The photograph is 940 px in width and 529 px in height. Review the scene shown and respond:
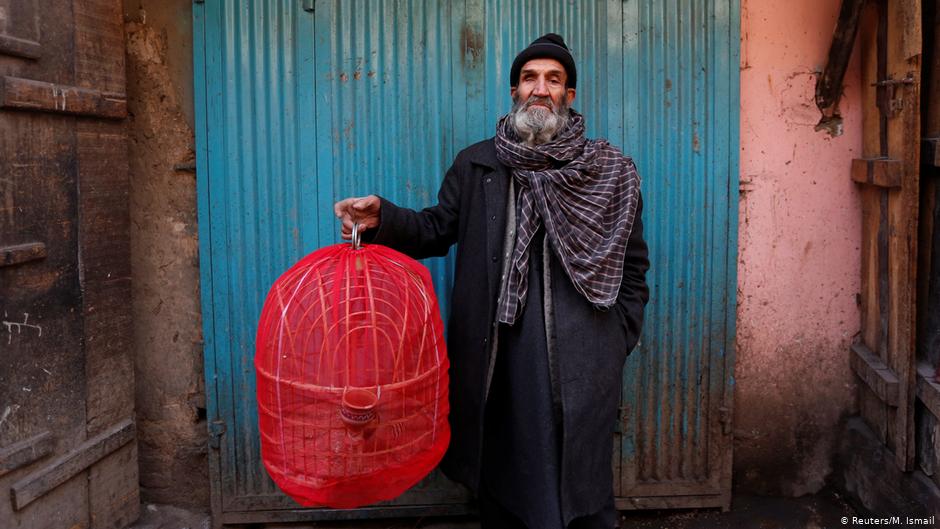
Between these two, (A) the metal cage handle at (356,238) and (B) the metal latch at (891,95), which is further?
(B) the metal latch at (891,95)

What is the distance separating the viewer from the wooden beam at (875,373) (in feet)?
9.53

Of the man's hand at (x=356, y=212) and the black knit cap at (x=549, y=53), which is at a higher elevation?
the black knit cap at (x=549, y=53)

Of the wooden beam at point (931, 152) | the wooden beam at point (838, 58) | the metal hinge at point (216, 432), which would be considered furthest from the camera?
the metal hinge at point (216, 432)

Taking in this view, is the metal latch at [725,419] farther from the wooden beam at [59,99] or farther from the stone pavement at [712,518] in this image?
the wooden beam at [59,99]

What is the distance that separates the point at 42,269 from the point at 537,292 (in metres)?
1.75

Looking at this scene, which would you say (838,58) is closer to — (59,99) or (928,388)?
(928,388)

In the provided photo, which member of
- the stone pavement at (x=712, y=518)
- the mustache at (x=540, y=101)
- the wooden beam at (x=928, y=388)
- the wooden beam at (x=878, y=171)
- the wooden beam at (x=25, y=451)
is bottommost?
the stone pavement at (x=712, y=518)

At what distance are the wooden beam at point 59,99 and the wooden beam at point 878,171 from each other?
10.1ft

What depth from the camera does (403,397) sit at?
2062 mm

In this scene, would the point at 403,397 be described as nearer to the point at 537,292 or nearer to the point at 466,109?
the point at 537,292

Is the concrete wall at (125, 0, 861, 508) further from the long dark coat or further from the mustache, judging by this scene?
the mustache

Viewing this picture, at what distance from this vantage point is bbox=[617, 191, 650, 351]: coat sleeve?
101 inches

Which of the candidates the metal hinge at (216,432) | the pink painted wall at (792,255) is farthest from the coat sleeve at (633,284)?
the metal hinge at (216,432)

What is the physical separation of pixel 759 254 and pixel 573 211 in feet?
4.07
